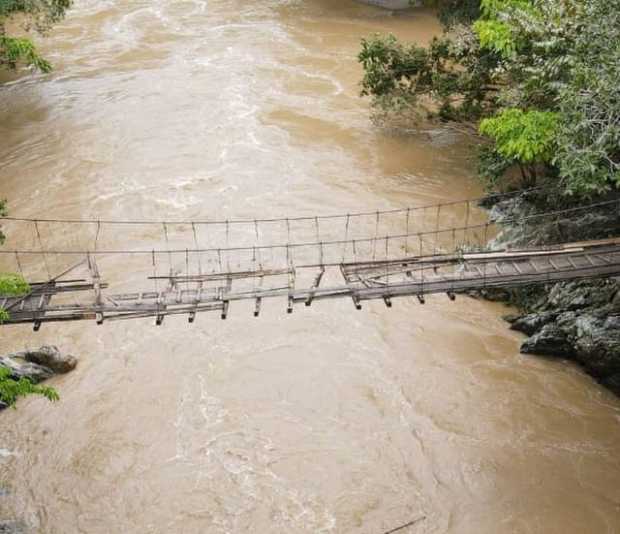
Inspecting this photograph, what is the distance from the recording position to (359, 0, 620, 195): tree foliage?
923 centimetres

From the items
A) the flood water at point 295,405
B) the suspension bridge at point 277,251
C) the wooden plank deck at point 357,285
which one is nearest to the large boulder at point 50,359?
the flood water at point 295,405

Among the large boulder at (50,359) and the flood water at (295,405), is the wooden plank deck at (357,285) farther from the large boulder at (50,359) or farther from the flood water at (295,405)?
the large boulder at (50,359)

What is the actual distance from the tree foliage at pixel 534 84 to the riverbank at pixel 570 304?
0.71 meters

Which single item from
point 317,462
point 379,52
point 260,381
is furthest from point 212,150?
point 317,462

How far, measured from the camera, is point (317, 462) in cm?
950

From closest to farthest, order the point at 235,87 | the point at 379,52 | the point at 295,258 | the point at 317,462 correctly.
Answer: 1. the point at 317,462
2. the point at 295,258
3. the point at 379,52
4. the point at 235,87

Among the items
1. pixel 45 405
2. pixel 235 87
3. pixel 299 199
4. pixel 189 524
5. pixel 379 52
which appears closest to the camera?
pixel 189 524

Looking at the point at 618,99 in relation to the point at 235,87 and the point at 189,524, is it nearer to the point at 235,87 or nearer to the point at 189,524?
the point at 189,524

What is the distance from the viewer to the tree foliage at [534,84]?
30.3ft

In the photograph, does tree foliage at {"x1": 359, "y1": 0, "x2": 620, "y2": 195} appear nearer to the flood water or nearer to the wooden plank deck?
the wooden plank deck

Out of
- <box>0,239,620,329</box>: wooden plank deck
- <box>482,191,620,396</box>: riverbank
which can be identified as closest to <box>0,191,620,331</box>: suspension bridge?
<box>0,239,620,329</box>: wooden plank deck

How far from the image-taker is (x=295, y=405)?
10.4 meters

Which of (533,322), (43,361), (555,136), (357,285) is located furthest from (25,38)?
(533,322)

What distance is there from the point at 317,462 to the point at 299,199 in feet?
24.9
